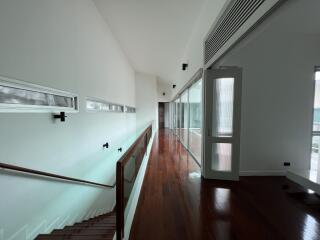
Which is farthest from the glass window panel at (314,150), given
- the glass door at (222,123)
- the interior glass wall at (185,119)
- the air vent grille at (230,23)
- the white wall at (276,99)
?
the interior glass wall at (185,119)

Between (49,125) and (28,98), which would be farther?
(49,125)

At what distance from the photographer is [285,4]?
4.66 ft

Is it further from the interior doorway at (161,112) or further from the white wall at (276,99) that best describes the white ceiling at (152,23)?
the interior doorway at (161,112)

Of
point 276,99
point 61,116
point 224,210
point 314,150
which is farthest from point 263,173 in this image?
point 61,116

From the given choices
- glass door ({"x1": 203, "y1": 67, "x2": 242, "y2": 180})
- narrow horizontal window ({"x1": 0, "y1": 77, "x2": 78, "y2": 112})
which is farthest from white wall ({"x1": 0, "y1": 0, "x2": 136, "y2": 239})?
glass door ({"x1": 203, "y1": 67, "x2": 242, "y2": 180})

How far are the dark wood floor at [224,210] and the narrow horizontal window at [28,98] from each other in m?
1.97

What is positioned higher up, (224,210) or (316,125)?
(316,125)

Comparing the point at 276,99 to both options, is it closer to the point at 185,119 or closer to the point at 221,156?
the point at 221,156

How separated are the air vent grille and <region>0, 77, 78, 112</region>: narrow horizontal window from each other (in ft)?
8.61

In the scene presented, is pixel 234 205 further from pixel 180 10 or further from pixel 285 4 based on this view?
pixel 180 10

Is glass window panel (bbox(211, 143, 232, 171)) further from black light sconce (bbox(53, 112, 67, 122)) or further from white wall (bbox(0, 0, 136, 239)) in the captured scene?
black light sconce (bbox(53, 112, 67, 122))

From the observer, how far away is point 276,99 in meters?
3.81

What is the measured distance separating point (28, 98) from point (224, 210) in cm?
310

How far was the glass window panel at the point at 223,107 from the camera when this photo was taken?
3453 millimetres
